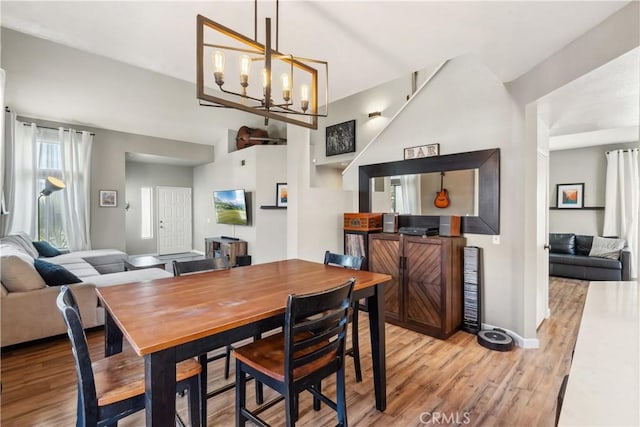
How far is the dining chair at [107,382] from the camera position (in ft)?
3.89

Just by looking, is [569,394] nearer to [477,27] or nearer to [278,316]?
[278,316]

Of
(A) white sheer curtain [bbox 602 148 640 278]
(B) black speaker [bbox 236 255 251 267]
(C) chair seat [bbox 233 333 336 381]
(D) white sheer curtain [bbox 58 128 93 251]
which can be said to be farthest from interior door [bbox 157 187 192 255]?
(A) white sheer curtain [bbox 602 148 640 278]

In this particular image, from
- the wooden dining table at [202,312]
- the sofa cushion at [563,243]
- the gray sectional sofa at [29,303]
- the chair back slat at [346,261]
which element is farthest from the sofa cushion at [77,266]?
the sofa cushion at [563,243]

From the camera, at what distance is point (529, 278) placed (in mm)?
2896

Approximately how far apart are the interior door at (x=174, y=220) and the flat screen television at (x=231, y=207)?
168 centimetres

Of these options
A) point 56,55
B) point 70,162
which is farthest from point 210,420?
point 70,162

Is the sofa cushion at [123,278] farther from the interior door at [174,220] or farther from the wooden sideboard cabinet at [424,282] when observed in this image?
the interior door at [174,220]

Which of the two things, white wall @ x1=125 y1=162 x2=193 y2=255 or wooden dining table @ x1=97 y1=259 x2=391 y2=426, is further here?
white wall @ x1=125 y1=162 x2=193 y2=255

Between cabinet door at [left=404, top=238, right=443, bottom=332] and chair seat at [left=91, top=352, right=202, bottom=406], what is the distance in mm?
2464

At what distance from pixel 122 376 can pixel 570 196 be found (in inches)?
308

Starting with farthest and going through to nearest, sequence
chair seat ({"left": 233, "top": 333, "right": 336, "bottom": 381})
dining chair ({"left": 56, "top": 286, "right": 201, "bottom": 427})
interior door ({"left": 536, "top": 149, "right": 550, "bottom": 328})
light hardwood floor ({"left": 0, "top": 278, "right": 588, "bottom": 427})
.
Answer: interior door ({"left": 536, "top": 149, "right": 550, "bottom": 328}), light hardwood floor ({"left": 0, "top": 278, "right": 588, "bottom": 427}), chair seat ({"left": 233, "top": 333, "right": 336, "bottom": 381}), dining chair ({"left": 56, "top": 286, "right": 201, "bottom": 427})

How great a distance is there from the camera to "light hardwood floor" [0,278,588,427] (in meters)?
1.91

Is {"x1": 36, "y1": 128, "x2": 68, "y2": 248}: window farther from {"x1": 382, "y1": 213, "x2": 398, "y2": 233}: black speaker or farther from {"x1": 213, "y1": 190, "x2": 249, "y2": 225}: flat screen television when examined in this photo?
{"x1": 382, "y1": 213, "x2": 398, "y2": 233}: black speaker

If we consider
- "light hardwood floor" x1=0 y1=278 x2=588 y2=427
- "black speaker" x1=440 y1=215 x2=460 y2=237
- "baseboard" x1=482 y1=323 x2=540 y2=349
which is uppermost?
"black speaker" x1=440 y1=215 x2=460 y2=237
